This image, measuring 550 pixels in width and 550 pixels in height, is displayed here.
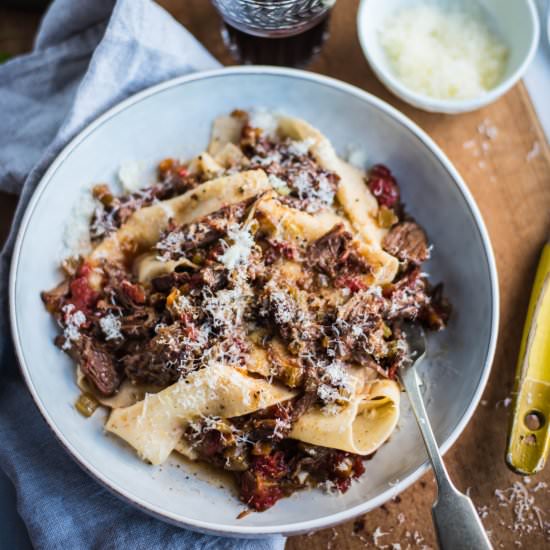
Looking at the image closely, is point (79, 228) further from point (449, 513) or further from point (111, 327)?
point (449, 513)

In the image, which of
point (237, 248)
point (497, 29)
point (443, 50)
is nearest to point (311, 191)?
point (237, 248)

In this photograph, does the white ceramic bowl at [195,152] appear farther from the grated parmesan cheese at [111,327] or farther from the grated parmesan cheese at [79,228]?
the grated parmesan cheese at [111,327]

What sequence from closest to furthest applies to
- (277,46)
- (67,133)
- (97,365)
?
(97,365) → (67,133) → (277,46)

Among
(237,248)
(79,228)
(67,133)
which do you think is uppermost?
(67,133)

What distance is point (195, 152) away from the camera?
6.24 metres

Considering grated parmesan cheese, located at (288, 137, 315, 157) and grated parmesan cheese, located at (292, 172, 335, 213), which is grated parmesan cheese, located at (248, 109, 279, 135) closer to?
grated parmesan cheese, located at (288, 137, 315, 157)

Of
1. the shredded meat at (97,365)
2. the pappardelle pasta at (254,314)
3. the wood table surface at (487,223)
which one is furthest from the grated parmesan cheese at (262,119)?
the shredded meat at (97,365)

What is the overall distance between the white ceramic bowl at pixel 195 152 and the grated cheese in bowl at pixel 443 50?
0.73 m

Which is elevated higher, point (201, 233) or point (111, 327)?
point (201, 233)

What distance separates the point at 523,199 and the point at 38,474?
4651 mm

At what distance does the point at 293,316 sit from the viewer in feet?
16.5

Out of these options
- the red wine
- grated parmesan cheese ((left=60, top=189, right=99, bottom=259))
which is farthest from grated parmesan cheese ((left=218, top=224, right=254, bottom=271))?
the red wine

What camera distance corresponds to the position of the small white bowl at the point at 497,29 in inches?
238

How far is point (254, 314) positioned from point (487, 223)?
239 cm
